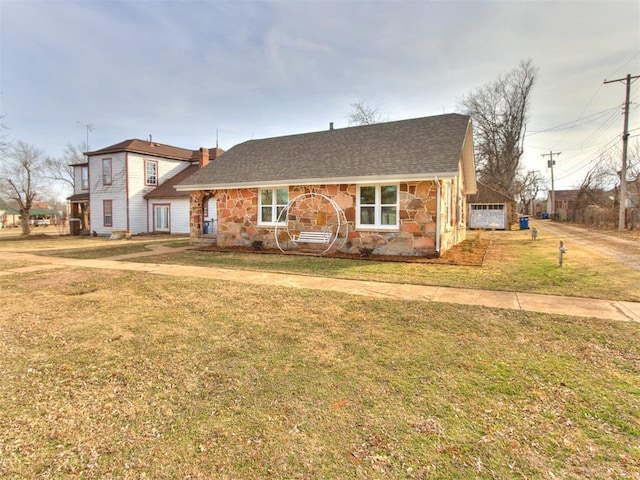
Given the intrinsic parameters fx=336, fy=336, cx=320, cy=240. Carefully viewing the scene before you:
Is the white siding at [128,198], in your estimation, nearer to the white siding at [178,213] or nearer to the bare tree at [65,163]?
the white siding at [178,213]

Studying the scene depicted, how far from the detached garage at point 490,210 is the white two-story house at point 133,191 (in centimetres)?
2307

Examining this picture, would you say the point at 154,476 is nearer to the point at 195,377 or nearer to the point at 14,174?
the point at 195,377

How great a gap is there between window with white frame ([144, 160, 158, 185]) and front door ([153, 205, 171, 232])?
85.4 inches

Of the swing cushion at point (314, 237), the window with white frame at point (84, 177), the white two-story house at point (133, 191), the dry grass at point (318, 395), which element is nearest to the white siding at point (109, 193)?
the white two-story house at point (133, 191)

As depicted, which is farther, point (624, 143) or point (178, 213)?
point (178, 213)

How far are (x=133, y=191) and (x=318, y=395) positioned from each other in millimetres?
26590

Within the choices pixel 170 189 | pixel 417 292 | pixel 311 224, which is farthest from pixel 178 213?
pixel 417 292

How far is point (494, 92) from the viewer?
38.8 m

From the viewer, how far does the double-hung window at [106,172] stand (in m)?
25.4

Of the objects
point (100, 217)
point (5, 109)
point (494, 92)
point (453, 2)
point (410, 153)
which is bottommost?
point (100, 217)

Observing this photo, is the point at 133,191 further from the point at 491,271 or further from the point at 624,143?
the point at 624,143

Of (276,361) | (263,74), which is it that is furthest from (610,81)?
(276,361)

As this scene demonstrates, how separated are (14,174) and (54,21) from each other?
20776mm

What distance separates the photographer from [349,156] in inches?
522
